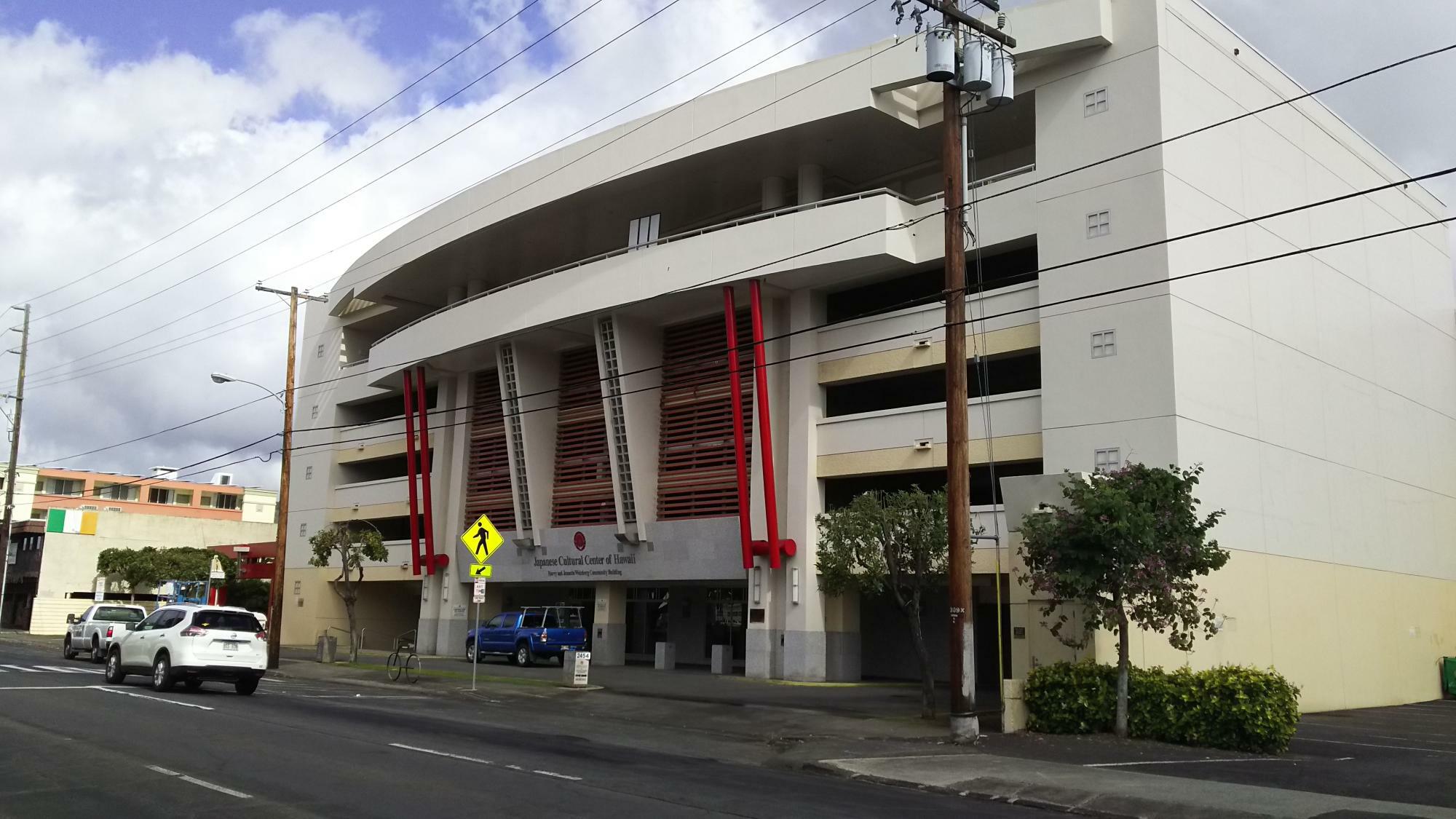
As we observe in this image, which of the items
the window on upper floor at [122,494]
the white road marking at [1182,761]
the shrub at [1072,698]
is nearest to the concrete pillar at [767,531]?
the shrub at [1072,698]

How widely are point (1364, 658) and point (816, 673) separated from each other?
47.4 feet

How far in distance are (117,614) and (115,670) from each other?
13.2 meters

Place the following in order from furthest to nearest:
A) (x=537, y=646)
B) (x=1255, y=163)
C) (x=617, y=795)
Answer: (x=537, y=646)
(x=1255, y=163)
(x=617, y=795)

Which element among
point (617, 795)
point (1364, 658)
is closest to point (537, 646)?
point (1364, 658)

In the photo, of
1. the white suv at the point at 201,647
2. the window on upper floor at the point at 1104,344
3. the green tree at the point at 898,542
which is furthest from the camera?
the window on upper floor at the point at 1104,344

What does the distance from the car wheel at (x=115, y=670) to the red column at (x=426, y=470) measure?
18720mm

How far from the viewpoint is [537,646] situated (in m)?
37.9

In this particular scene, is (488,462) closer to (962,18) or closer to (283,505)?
(283,505)

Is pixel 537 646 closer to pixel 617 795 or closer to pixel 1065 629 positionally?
pixel 1065 629

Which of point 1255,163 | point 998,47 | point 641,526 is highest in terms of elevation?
point 1255,163

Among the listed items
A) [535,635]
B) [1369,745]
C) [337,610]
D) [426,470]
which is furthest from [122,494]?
[1369,745]

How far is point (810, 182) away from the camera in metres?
32.6

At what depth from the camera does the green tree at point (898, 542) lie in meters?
23.6

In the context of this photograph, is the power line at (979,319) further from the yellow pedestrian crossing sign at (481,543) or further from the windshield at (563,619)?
the yellow pedestrian crossing sign at (481,543)
